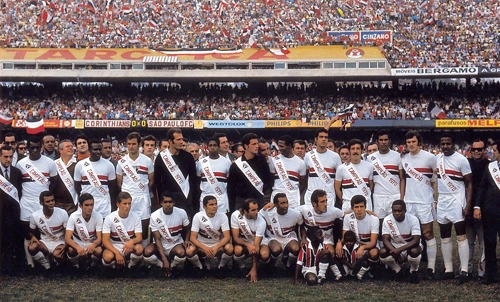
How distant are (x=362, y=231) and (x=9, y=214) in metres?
4.84

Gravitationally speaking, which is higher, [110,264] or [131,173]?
[131,173]

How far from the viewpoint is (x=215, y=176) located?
28.4ft

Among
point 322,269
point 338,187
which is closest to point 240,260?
Answer: point 322,269

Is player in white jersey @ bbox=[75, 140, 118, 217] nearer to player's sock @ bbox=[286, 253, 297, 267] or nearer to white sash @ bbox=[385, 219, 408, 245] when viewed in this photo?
player's sock @ bbox=[286, 253, 297, 267]

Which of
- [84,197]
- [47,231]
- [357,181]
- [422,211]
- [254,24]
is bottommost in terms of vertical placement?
→ [47,231]

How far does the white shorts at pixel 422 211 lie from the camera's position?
8.02m

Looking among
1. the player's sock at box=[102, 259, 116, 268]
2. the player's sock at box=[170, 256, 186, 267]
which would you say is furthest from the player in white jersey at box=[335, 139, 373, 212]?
the player's sock at box=[102, 259, 116, 268]

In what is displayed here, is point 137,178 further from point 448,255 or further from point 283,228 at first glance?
point 448,255

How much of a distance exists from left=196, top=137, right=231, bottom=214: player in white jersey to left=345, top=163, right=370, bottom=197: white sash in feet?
5.91

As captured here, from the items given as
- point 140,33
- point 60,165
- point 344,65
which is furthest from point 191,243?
point 140,33

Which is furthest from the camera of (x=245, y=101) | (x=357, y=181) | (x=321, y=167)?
(x=245, y=101)

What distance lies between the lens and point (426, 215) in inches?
316

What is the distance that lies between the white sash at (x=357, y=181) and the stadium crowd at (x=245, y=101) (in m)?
26.6

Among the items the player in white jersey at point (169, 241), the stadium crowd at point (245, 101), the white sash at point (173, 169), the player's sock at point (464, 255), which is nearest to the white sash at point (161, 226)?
the player in white jersey at point (169, 241)
